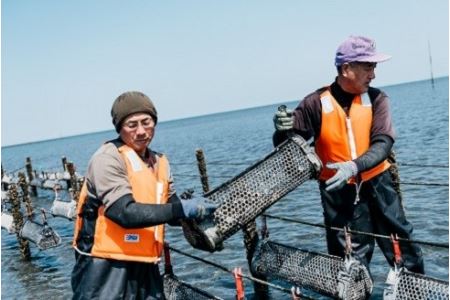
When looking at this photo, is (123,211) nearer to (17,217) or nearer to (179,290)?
(179,290)

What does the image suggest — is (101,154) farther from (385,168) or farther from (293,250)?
(293,250)

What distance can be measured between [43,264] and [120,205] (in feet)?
38.9

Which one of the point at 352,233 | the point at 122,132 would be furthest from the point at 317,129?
the point at 122,132

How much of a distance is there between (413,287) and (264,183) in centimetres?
201

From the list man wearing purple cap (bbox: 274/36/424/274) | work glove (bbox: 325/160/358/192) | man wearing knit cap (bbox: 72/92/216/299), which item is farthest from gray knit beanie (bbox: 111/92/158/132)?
work glove (bbox: 325/160/358/192)

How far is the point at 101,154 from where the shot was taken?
12.2 feet

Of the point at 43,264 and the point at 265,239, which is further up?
the point at 265,239

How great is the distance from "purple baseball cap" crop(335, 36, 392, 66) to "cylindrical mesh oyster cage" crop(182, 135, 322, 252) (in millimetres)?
990

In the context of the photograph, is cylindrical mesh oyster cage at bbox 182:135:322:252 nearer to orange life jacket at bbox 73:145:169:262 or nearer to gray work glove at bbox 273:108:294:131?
gray work glove at bbox 273:108:294:131

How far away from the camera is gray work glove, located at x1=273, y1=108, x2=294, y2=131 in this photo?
4.58 m

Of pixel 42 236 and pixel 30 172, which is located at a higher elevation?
pixel 42 236

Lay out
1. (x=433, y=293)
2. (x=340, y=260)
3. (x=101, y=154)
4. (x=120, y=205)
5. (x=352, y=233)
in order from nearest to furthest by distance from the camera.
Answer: (x=120, y=205) < (x=101, y=154) < (x=433, y=293) < (x=352, y=233) < (x=340, y=260)

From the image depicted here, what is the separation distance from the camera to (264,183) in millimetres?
4719

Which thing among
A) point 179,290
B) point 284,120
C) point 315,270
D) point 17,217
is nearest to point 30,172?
point 17,217
